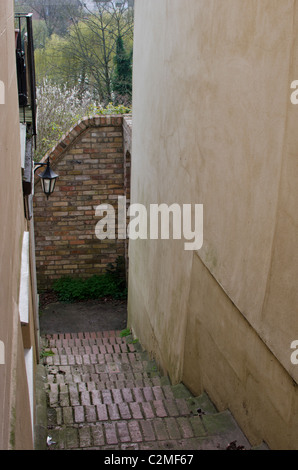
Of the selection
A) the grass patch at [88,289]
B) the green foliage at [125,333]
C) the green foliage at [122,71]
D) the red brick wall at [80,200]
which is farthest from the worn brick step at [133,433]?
the green foliage at [122,71]

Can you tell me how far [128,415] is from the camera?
373cm

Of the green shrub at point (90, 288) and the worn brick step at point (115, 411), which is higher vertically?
the worn brick step at point (115, 411)

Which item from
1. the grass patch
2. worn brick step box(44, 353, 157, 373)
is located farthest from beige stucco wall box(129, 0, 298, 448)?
the grass patch

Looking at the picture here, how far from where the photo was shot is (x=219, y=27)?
331cm

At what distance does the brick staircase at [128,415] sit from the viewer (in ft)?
10.6

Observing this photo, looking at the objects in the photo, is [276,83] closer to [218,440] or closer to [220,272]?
[220,272]

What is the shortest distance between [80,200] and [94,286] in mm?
1631

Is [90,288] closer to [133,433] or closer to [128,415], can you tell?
[128,415]

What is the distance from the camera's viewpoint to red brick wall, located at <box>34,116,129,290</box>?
355 inches

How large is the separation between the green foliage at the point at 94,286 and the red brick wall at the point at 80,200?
0.15 meters

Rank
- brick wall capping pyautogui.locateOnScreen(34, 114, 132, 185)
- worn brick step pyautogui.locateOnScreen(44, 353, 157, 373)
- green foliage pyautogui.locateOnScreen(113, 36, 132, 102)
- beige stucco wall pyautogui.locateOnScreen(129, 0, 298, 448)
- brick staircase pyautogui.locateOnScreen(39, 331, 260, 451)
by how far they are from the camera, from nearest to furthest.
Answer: beige stucco wall pyautogui.locateOnScreen(129, 0, 298, 448) → brick staircase pyautogui.locateOnScreen(39, 331, 260, 451) → worn brick step pyautogui.locateOnScreen(44, 353, 157, 373) → brick wall capping pyautogui.locateOnScreen(34, 114, 132, 185) → green foliage pyautogui.locateOnScreen(113, 36, 132, 102)

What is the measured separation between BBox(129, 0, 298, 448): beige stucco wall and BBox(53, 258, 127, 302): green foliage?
13.6 ft

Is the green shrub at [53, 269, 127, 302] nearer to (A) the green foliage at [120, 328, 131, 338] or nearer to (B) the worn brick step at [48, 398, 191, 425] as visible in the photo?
(A) the green foliage at [120, 328, 131, 338]

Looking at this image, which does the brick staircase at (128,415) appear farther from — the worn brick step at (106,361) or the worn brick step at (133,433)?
the worn brick step at (106,361)
